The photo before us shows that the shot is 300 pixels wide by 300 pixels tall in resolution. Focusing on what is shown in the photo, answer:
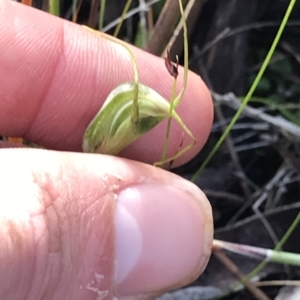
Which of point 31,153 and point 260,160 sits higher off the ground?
point 31,153

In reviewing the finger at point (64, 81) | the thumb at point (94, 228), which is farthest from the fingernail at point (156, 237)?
the finger at point (64, 81)

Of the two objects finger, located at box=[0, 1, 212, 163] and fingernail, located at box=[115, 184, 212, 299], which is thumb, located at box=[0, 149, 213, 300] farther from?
finger, located at box=[0, 1, 212, 163]

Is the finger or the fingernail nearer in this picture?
the fingernail

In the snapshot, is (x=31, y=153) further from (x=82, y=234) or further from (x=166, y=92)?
(x=166, y=92)

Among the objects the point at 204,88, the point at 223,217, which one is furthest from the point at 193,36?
the point at 223,217

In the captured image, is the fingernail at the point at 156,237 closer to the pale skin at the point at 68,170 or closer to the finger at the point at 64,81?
the pale skin at the point at 68,170

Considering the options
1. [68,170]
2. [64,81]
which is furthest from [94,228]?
[64,81]

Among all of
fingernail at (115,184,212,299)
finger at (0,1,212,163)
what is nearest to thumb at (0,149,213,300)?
fingernail at (115,184,212,299)
